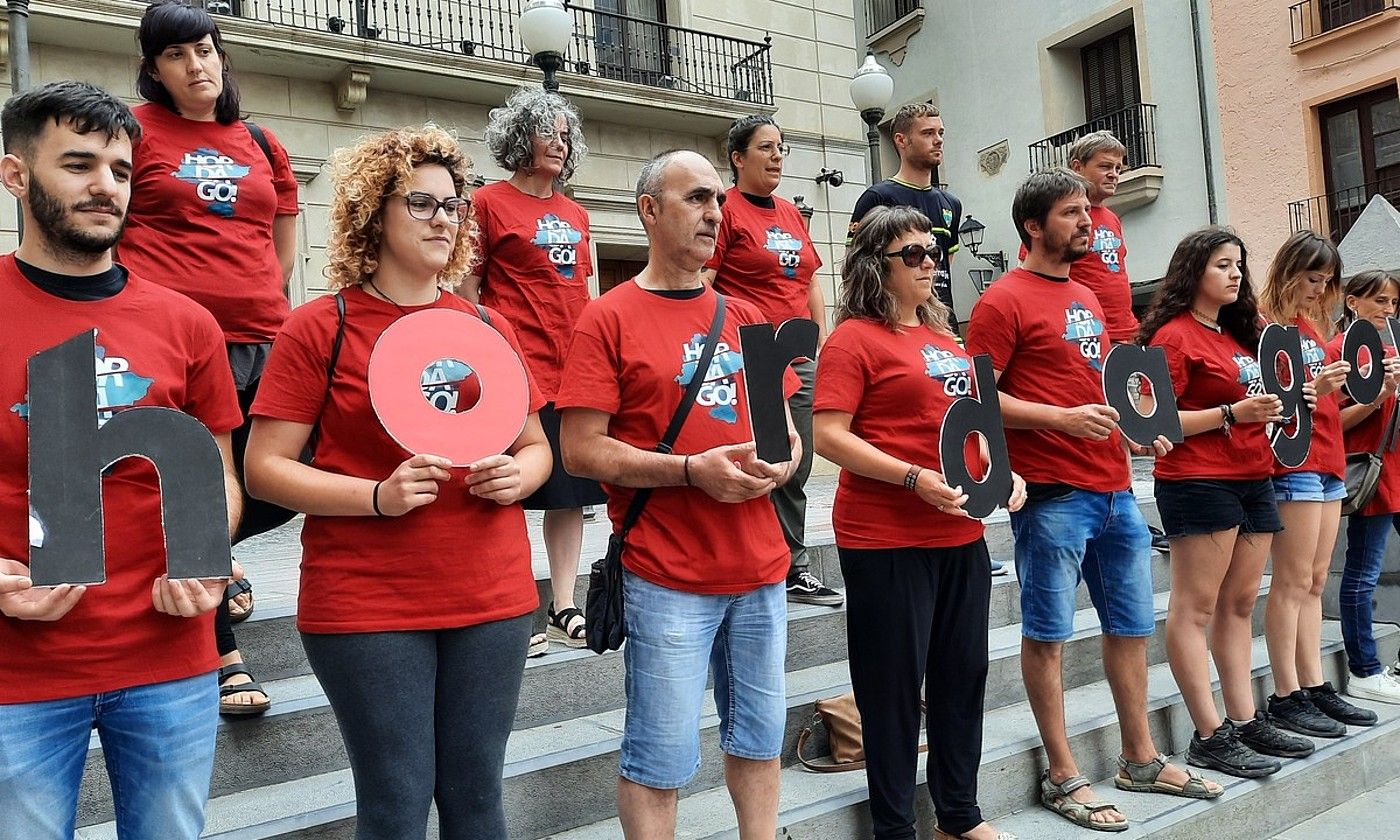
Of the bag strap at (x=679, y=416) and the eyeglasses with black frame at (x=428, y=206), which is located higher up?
the eyeglasses with black frame at (x=428, y=206)

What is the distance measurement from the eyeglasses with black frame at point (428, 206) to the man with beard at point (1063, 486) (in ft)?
6.21

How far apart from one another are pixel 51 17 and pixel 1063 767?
9888 mm

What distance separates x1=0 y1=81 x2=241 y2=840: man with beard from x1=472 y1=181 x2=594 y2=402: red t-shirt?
192 cm

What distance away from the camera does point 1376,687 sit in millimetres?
4863

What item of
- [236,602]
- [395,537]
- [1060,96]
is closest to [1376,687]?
Result: [395,537]

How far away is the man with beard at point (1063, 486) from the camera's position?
3441 millimetres

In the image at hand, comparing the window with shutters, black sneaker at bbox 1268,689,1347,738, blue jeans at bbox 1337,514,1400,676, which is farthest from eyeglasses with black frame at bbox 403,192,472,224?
the window with shutters

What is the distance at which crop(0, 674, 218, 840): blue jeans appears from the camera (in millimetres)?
1741

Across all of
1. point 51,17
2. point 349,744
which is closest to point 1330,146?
point 51,17

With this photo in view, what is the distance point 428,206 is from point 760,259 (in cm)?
222

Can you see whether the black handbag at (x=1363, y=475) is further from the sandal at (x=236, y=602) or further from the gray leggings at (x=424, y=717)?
the sandal at (x=236, y=602)

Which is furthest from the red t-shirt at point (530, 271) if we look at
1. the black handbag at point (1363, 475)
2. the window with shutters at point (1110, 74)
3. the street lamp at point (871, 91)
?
the window with shutters at point (1110, 74)

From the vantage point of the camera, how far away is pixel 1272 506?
4016 mm

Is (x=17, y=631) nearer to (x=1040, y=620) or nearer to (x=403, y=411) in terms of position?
(x=403, y=411)
